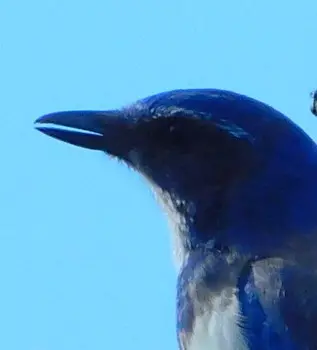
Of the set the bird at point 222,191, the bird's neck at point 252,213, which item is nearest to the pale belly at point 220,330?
the bird at point 222,191

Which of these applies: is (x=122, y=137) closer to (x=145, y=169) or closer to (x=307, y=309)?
(x=145, y=169)

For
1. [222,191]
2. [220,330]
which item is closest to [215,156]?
[222,191]

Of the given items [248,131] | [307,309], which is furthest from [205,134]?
[307,309]

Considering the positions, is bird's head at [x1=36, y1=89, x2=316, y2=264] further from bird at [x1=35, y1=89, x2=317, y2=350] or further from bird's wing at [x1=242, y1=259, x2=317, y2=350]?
bird's wing at [x1=242, y1=259, x2=317, y2=350]

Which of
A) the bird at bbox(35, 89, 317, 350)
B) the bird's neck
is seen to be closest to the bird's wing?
the bird at bbox(35, 89, 317, 350)

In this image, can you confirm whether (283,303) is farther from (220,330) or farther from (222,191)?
(222,191)

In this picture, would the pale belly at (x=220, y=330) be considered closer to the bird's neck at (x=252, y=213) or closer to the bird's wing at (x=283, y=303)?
the bird's wing at (x=283, y=303)

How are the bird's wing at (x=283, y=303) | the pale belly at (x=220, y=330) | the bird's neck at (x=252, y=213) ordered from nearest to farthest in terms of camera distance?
the bird's wing at (x=283, y=303)
the pale belly at (x=220, y=330)
the bird's neck at (x=252, y=213)
